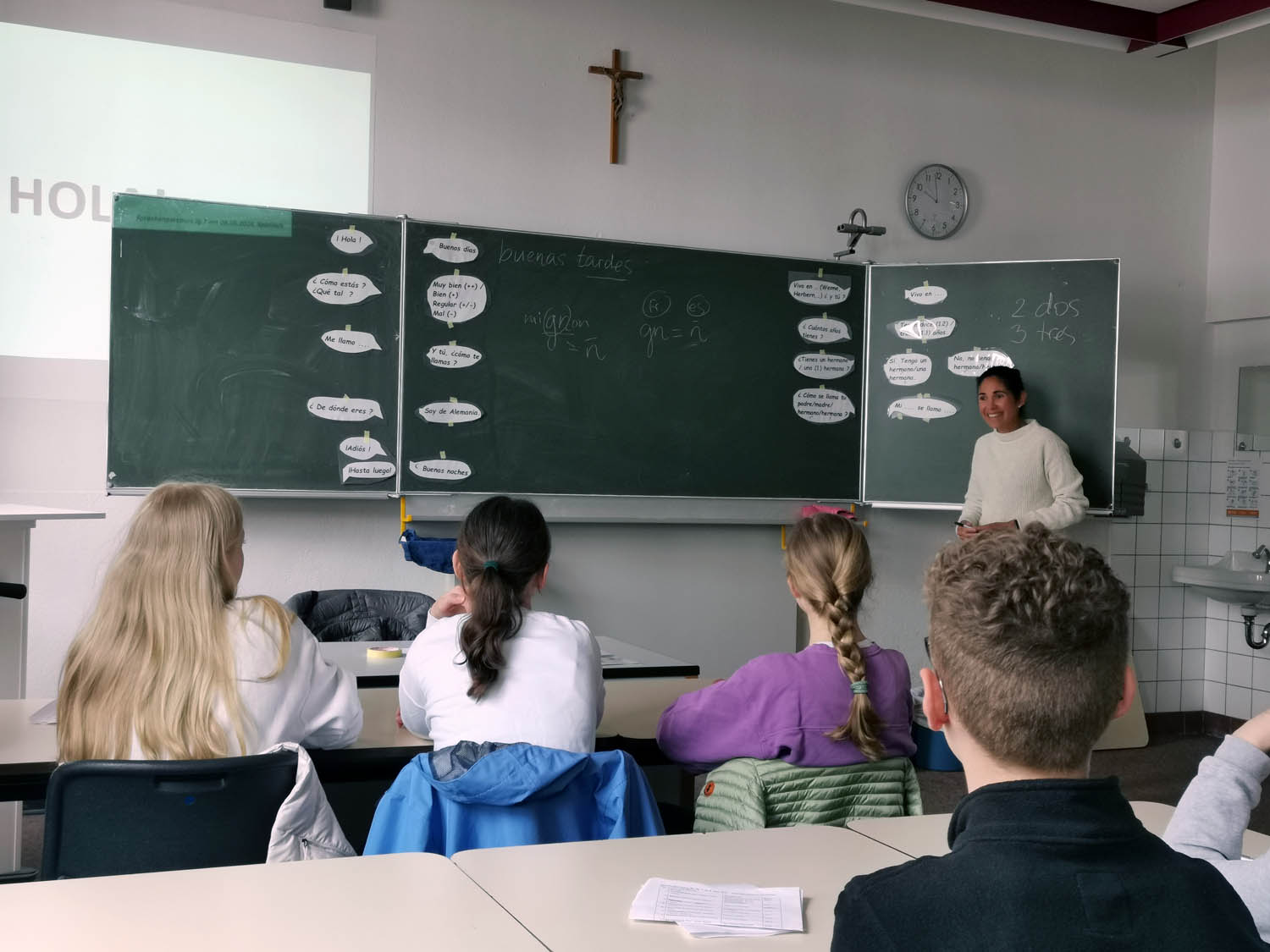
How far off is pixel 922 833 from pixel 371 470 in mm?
3005

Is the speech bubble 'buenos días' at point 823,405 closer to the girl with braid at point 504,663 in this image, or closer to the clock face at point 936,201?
the clock face at point 936,201

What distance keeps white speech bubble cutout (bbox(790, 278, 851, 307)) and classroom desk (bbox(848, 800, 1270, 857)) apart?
3.45 metres

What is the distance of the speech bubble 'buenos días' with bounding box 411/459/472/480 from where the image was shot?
14.7 feet

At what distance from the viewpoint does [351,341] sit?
14.3ft

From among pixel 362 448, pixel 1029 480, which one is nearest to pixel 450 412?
pixel 362 448

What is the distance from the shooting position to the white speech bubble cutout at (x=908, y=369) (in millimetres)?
5207

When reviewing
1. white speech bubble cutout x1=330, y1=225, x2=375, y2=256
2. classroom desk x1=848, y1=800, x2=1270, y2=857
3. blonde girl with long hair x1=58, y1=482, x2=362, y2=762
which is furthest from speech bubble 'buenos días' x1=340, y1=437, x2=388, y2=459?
classroom desk x1=848, y1=800, x2=1270, y2=857

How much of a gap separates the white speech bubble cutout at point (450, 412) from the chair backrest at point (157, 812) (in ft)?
9.24

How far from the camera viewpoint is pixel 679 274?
4926 millimetres

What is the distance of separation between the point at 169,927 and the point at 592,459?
3.56 m

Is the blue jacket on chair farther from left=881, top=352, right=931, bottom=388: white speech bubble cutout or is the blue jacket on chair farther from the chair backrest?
left=881, top=352, right=931, bottom=388: white speech bubble cutout

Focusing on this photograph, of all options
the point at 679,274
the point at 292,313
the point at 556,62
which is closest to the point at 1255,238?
the point at 679,274

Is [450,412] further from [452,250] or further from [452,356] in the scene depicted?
[452,250]

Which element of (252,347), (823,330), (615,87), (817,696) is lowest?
(817,696)
